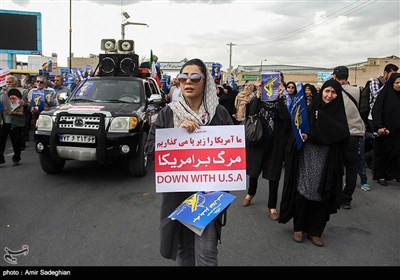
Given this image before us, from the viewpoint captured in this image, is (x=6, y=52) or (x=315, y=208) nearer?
(x=315, y=208)

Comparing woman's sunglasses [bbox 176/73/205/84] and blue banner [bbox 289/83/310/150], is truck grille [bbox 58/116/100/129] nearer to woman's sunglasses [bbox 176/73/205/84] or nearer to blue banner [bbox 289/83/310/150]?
blue banner [bbox 289/83/310/150]

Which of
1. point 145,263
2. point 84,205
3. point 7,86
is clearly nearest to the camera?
point 145,263

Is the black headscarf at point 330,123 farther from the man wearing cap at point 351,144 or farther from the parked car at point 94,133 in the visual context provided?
the parked car at point 94,133

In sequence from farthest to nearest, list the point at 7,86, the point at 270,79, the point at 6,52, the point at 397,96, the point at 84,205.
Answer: the point at 6,52 → the point at 7,86 → the point at 397,96 → the point at 84,205 → the point at 270,79

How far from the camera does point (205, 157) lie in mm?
2365

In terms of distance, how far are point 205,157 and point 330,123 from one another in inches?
72.9

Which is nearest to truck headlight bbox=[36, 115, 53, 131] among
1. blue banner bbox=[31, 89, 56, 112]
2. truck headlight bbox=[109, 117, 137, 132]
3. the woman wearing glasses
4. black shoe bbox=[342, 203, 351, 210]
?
truck headlight bbox=[109, 117, 137, 132]

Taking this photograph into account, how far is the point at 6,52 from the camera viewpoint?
3095 cm

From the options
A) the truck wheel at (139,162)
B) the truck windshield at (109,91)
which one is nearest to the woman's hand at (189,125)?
the truck wheel at (139,162)

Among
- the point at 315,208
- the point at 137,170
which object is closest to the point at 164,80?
the point at 137,170

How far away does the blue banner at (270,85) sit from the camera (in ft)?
13.9

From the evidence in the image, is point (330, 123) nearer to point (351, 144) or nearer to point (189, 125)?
point (351, 144)
